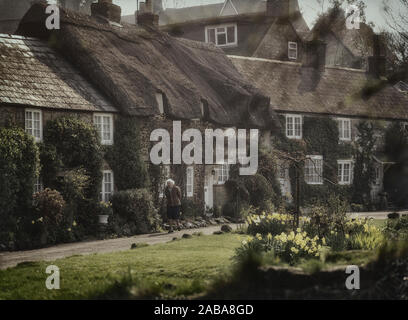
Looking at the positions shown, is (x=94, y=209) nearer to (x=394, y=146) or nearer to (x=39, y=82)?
(x=39, y=82)

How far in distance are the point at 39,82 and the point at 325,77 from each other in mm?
21596

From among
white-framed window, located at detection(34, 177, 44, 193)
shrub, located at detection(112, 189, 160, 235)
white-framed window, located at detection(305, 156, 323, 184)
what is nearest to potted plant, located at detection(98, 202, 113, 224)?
shrub, located at detection(112, 189, 160, 235)

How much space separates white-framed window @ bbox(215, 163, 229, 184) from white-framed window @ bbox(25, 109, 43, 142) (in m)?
10.0

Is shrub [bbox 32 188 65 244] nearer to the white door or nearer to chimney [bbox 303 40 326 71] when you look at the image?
the white door

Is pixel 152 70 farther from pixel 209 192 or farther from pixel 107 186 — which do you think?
pixel 107 186

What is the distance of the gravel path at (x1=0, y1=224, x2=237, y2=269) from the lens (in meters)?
19.2

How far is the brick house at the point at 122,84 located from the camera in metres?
26.3

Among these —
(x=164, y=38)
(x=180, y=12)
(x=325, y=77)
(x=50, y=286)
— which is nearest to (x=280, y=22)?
(x=325, y=77)

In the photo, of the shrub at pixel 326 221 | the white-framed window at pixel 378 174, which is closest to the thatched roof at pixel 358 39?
the white-framed window at pixel 378 174

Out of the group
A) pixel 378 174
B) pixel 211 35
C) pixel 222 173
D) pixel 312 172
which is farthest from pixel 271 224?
pixel 211 35

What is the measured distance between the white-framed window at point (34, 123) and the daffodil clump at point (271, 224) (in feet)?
26.5

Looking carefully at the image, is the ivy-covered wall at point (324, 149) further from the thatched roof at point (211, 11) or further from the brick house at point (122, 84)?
the thatched roof at point (211, 11)

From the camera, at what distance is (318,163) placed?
39.8 meters

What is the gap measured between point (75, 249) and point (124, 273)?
853 cm
